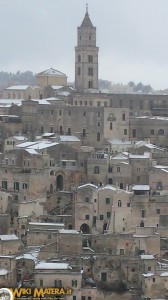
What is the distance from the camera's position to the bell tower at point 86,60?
219 ft

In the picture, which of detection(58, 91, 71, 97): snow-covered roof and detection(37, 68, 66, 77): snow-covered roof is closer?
detection(58, 91, 71, 97): snow-covered roof

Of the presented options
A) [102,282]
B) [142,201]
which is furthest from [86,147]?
[102,282]

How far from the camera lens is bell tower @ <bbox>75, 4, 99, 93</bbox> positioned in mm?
66750

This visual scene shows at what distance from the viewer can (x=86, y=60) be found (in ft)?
220

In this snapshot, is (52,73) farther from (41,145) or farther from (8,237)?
(8,237)

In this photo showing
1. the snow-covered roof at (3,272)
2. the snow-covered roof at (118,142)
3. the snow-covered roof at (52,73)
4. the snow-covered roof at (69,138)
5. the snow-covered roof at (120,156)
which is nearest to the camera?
the snow-covered roof at (3,272)

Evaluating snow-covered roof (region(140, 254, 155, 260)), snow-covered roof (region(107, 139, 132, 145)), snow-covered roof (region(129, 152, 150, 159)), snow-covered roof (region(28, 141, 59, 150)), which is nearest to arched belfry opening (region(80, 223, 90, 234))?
snow-covered roof (region(140, 254, 155, 260))

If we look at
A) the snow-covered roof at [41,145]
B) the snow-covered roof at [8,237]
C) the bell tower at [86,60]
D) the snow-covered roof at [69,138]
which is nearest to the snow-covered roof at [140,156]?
the snow-covered roof at [69,138]

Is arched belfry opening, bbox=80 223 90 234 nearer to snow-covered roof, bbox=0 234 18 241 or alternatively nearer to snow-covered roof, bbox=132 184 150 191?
snow-covered roof, bbox=132 184 150 191

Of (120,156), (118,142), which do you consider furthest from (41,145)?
(118,142)

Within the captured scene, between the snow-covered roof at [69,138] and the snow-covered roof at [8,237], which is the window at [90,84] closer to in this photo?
the snow-covered roof at [69,138]

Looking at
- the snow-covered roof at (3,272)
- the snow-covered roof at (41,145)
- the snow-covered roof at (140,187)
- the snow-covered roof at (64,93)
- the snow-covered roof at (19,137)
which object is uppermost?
the snow-covered roof at (64,93)

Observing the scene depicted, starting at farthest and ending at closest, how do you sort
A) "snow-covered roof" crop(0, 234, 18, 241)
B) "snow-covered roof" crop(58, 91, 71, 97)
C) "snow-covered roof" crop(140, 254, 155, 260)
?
1. "snow-covered roof" crop(58, 91, 71, 97)
2. "snow-covered roof" crop(0, 234, 18, 241)
3. "snow-covered roof" crop(140, 254, 155, 260)

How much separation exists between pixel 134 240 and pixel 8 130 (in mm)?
15373
